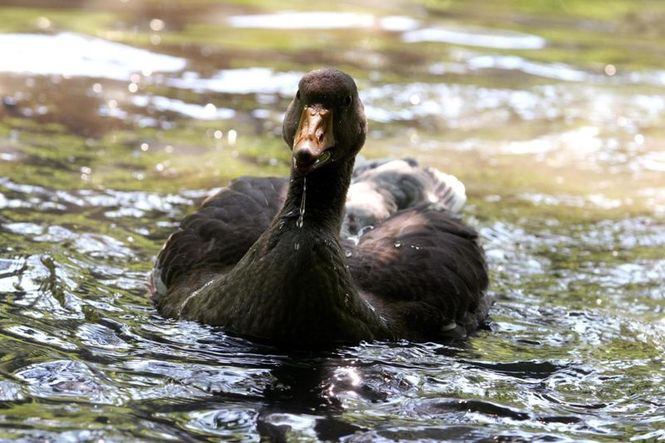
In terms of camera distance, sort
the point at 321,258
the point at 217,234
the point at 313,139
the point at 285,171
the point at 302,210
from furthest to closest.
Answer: the point at 285,171 < the point at 217,234 < the point at 302,210 < the point at 321,258 < the point at 313,139

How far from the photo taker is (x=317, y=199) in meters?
6.59

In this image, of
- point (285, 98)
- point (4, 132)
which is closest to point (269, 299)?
point (4, 132)

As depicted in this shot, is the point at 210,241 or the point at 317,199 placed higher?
the point at 317,199

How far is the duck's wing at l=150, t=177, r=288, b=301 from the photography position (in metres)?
7.26

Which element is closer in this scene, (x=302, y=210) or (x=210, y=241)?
(x=302, y=210)

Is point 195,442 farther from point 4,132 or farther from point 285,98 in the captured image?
point 285,98

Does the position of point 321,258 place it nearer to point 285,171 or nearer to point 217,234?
point 217,234

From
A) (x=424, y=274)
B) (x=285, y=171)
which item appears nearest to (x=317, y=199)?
(x=424, y=274)

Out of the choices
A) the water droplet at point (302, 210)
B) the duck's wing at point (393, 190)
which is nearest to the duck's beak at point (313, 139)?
the water droplet at point (302, 210)

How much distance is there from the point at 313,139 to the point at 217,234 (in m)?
1.45

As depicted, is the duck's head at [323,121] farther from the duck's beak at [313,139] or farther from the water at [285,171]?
the water at [285,171]

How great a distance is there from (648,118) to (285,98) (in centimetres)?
441

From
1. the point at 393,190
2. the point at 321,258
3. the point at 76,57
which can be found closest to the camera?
the point at 321,258

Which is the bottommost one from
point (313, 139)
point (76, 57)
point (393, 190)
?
point (393, 190)
